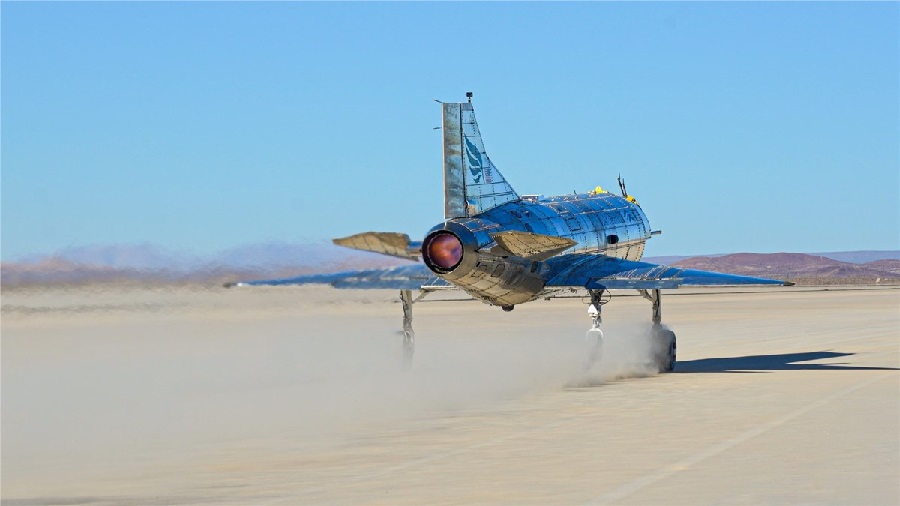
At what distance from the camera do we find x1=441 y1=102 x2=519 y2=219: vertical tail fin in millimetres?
31031

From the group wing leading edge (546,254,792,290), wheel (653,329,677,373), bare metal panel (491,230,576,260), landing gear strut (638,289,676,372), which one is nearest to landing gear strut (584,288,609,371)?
wing leading edge (546,254,792,290)

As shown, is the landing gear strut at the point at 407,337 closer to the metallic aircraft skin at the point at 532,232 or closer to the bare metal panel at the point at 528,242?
the metallic aircraft skin at the point at 532,232

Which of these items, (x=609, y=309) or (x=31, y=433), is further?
(x=609, y=309)

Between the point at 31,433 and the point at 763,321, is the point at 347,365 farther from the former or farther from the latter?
the point at 763,321

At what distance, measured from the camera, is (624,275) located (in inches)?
1272

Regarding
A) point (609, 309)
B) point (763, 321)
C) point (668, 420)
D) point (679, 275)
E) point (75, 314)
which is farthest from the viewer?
point (609, 309)

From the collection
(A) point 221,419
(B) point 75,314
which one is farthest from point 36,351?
(A) point 221,419

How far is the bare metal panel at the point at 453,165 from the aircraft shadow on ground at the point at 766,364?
7.65 metres

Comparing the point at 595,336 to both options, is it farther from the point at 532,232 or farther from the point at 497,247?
the point at 497,247

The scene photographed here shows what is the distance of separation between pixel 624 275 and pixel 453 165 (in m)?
4.99

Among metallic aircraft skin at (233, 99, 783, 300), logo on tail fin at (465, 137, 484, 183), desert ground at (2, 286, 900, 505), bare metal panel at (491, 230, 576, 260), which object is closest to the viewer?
desert ground at (2, 286, 900, 505)

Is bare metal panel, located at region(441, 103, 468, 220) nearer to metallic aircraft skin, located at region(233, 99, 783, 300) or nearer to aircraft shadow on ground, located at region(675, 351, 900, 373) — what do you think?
metallic aircraft skin, located at region(233, 99, 783, 300)

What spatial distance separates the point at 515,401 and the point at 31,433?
9780mm

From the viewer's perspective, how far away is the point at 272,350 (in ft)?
134
